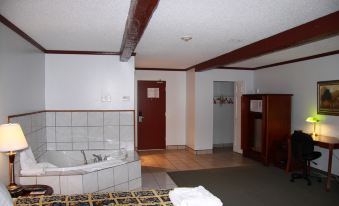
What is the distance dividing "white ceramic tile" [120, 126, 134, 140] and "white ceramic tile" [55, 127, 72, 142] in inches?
33.6

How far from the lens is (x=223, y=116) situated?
23.4ft

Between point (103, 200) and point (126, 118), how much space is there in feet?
7.60

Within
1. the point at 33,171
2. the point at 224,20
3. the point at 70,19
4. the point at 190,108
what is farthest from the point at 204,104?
the point at 70,19

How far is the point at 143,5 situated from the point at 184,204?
1.51m

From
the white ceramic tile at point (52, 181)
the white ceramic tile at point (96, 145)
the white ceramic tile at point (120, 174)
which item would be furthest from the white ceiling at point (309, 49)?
the white ceramic tile at point (52, 181)

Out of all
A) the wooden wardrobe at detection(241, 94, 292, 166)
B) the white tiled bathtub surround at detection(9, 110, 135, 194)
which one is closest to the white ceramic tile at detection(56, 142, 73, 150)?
the white tiled bathtub surround at detection(9, 110, 135, 194)

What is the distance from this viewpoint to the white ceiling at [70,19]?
2121 millimetres

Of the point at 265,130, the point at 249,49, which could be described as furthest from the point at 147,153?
the point at 249,49

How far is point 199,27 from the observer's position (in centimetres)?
277

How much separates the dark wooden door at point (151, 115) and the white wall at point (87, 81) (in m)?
2.07

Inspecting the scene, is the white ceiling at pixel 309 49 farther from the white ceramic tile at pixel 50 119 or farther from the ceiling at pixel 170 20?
the white ceramic tile at pixel 50 119

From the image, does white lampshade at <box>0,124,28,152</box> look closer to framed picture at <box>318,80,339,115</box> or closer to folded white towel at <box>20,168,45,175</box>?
folded white towel at <box>20,168,45,175</box>

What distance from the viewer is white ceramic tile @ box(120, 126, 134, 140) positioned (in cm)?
435

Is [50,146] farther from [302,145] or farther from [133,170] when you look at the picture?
[302,145]
